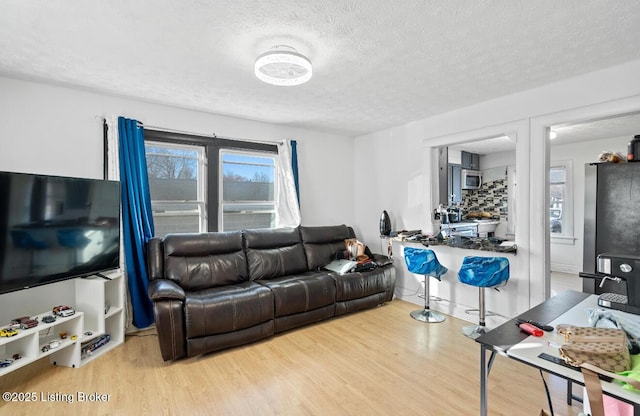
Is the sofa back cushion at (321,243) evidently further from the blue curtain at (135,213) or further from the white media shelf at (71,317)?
the white media shelf at (71,317)

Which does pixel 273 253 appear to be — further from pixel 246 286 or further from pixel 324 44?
pixel 324 44

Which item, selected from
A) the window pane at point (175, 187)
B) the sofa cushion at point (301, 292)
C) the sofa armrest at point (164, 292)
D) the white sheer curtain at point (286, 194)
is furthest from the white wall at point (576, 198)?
the sofa armrest at point (164, 292)

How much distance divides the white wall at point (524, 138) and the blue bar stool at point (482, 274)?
0.91 ft

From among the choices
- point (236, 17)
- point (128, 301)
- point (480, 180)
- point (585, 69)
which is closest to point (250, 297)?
point (128, 301)

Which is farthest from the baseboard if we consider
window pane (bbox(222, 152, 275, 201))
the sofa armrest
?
the sofa armrest

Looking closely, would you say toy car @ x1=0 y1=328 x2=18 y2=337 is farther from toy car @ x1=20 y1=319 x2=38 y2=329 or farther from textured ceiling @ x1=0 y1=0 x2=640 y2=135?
textured ceiling @ x1=0 y1=0 x2=640 y2=135

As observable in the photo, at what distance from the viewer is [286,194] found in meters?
4.30

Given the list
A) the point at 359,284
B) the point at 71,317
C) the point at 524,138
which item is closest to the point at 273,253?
the point at 359,284

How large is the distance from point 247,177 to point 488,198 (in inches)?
205

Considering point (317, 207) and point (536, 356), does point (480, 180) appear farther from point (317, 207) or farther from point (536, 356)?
point (536, 356)

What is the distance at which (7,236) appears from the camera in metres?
2.23

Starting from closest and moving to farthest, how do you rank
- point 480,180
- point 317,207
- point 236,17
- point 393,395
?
point 236,17, point 393,395, point 317,207, point 480,180

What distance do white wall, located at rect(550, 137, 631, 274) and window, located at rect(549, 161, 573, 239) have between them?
7 cm

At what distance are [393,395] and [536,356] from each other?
1254 mm
